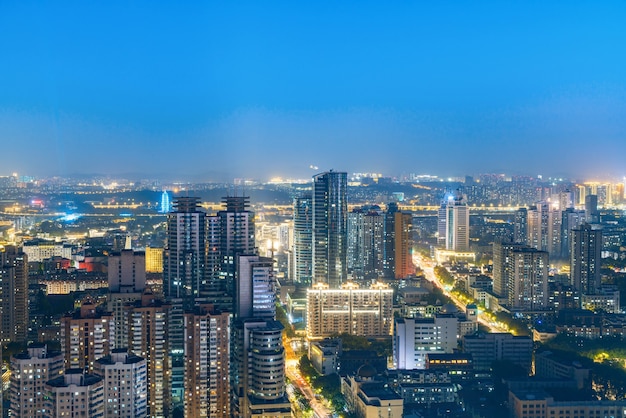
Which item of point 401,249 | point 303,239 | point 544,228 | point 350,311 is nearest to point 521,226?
point 544,228

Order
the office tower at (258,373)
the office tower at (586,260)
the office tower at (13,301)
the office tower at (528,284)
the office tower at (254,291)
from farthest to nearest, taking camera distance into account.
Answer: the office tower at (586,260) < the office tower at (528,284) < the office tower at (13,301) < the office tower at (254,291) < the office tower at (258,373)

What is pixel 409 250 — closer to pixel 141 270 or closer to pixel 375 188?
pixel 375 188

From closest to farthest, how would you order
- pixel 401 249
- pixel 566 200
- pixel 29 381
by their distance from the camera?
pixel 29 381 → pixel 401 249 → pixel 566 200

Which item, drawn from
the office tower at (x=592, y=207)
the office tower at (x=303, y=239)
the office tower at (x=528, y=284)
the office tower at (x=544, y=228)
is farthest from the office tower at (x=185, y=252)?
the office tower at (x=592, y=207)

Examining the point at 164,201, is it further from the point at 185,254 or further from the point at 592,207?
the point at 592,207

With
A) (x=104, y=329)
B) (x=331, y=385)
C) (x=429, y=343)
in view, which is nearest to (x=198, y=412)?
(x=104, y=329)

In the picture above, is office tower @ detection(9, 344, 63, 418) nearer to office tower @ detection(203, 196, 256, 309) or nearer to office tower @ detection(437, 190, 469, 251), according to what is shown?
office tower @ detection(203, 196, 256, 309)

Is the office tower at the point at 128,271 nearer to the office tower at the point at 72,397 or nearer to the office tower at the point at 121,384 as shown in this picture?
the office tower at the point at 121,384
